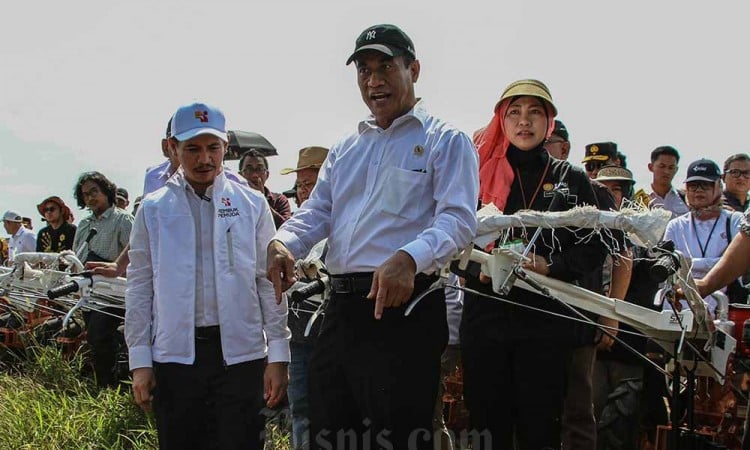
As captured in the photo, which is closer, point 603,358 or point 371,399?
point 371,399

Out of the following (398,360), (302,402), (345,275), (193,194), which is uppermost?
(193,194)

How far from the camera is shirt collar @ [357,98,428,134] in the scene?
3432 mm

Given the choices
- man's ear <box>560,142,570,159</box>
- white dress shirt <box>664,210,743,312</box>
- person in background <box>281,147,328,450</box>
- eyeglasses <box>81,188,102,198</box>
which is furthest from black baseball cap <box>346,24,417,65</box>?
eyeglasses <box>81,188,102,198</box>

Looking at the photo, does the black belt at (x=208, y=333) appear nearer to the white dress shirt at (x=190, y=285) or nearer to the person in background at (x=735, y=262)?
the white dress shirt at (x=190, y=285)

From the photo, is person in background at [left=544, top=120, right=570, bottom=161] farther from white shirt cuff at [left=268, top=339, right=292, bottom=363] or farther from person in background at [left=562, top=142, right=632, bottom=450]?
white shirt cuff at [left=268, top=339, right=292, bottom=363]

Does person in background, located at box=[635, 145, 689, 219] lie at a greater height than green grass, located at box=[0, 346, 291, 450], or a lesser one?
greater

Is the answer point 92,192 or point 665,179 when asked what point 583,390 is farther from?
point 92,192

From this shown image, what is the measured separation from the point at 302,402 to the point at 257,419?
5.61 feet

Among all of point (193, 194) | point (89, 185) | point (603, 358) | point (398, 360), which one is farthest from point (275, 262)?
point (89, 185)

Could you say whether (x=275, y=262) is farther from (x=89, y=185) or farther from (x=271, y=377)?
(x=89, y=185)

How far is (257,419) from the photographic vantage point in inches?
149

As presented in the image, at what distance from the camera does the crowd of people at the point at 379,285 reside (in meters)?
3.23

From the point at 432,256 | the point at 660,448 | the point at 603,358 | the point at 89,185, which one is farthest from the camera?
the point at 89,185

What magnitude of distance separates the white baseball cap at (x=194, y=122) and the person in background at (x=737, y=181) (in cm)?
480
